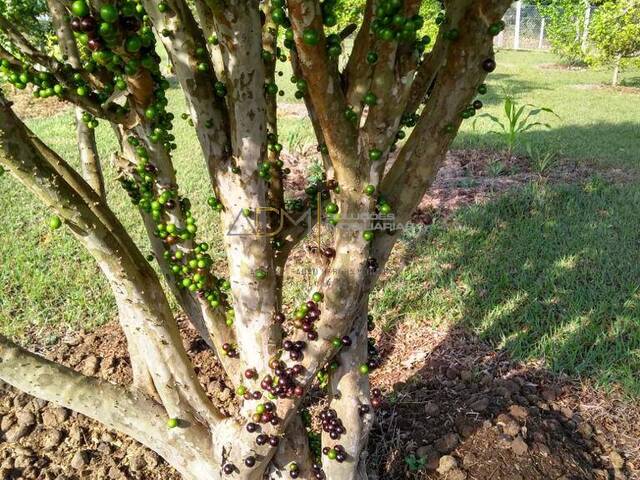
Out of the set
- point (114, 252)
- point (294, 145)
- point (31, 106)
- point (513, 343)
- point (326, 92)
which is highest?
point (326, 92)

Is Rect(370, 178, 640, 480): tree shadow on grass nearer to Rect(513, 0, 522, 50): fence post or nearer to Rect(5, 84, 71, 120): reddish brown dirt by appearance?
Rect(5, 84, 71, 120): reddish brown dirt

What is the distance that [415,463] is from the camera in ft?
9.32

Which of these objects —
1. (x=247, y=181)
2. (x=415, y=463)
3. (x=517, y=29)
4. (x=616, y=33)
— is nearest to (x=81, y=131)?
(x=247, y=181)

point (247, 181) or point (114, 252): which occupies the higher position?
point (247, 181)

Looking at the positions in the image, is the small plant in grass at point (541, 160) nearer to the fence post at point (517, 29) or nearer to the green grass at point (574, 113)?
the green grass at point (574, 113)

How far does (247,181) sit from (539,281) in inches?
142

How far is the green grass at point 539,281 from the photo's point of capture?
12.9ft

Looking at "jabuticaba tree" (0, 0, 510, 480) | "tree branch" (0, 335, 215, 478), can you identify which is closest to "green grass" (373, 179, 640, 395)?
"jabuticaba tree" (0, 0, 510, 480)

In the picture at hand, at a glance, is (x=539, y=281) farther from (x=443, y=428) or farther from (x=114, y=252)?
(x=114, y=252)

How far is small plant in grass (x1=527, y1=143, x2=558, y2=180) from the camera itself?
24.7 feet

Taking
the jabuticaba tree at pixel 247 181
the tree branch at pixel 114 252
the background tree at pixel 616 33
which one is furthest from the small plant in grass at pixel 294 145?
the background tree at pixel 616 33

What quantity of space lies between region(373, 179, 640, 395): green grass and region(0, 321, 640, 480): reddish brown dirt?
34cm

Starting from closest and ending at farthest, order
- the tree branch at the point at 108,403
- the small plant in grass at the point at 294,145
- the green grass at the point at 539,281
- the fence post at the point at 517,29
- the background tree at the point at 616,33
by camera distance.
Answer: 1. the tree branch at the point at 108,403
2. the green grass at the point at 539,281
3. the small plant in grass at the point at 294,145
4. the background tree at the point at 616,33
5. the fence post at the point at 517,29

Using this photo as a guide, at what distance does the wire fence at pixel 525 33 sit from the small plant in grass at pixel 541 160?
27364 millimetres
